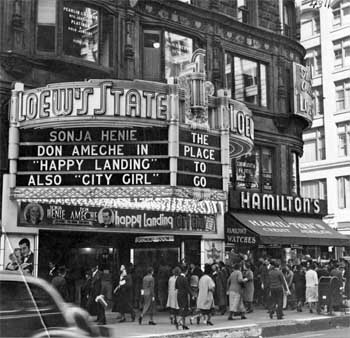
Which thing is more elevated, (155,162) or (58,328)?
(155,162)

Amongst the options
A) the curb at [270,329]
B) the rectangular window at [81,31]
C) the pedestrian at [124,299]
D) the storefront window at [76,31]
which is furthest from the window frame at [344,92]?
the pedestrian at [124,299]

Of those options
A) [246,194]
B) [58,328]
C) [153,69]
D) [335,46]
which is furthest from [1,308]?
[246,194]

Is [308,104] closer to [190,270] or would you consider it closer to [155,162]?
[190,270]

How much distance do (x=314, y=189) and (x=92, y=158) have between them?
15143 mm

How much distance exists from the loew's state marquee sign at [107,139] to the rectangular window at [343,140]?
4.80 metres

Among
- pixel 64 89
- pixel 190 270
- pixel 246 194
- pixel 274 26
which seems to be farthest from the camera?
pixel 274 26

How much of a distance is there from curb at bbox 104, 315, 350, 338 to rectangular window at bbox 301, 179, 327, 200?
9.50m

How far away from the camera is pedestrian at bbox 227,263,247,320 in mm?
15766

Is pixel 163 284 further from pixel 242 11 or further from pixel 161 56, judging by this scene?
pixel 242 11

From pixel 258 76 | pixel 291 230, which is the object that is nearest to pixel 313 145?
pixel 258 76

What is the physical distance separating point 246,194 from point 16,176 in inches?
392

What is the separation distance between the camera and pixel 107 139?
13648 mm

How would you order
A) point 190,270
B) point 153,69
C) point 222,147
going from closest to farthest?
1. point 222,147
2. point 190,270
3. point 153,69

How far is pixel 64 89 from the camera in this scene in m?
13.2
